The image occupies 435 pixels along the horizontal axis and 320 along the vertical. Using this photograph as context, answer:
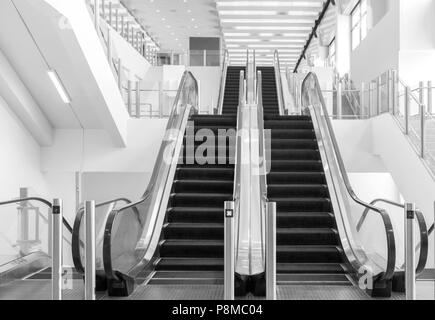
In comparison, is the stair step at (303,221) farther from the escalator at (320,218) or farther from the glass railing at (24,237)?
the glass railing at (24,237)

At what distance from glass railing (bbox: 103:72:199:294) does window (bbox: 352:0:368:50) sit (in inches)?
496

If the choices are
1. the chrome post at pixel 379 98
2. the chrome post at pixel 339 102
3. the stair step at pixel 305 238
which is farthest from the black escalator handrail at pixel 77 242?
the chrome post at pixel 339 102

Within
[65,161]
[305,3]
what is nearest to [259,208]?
[65,161]

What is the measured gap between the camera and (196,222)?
22.7 feet

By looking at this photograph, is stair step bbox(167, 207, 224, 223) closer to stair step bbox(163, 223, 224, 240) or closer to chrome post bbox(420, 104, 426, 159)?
stair step bbox(163, 223, 224, 240)

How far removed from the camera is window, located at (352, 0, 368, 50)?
61.4 feet

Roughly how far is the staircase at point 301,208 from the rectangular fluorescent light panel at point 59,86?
140 inches

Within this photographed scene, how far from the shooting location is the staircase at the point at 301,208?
226 inches

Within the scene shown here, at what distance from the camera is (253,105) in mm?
9695

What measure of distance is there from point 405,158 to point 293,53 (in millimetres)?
26487

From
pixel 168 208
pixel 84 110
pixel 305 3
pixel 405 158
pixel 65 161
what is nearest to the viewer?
pixel 168 208

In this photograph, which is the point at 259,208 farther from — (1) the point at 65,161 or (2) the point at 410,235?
(1) the point at 65,161

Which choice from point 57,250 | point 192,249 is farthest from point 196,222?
point 57,250
